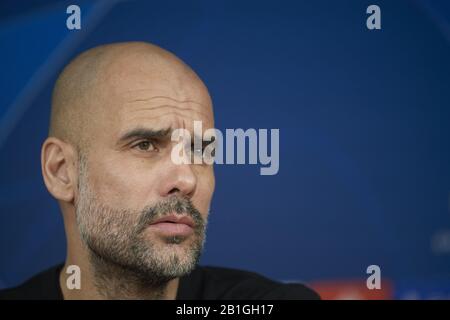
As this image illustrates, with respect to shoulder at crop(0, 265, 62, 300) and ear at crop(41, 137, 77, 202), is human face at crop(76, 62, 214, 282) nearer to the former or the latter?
ear at crop(41, 137, 77, 202)

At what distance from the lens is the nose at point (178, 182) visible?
205 cm

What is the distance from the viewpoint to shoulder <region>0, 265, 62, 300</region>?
7.53 ft

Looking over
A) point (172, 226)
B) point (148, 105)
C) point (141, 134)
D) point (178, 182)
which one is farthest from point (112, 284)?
point (148, 105)

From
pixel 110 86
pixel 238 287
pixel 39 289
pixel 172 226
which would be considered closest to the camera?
pixel 172 226

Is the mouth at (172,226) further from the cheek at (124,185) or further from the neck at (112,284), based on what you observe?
the neck at (112,284)

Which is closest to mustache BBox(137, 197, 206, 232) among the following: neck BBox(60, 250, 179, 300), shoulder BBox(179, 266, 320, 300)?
neck BBox(60, 250, 179, 300)

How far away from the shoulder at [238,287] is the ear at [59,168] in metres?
0.64

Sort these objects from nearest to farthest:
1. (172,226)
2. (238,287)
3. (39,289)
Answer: (172,226) → (39,289) → (238,287)

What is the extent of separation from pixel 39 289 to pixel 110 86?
913mm

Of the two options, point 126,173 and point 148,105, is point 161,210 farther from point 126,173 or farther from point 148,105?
point 148,105

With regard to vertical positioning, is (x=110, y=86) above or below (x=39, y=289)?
above

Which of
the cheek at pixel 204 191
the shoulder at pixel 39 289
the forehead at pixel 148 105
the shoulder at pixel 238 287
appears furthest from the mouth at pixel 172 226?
the shoulder at pixel 39 289

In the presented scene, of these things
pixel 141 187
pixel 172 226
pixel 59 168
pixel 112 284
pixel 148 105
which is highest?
pixel 148 105

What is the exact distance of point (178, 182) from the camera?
2.05 m
